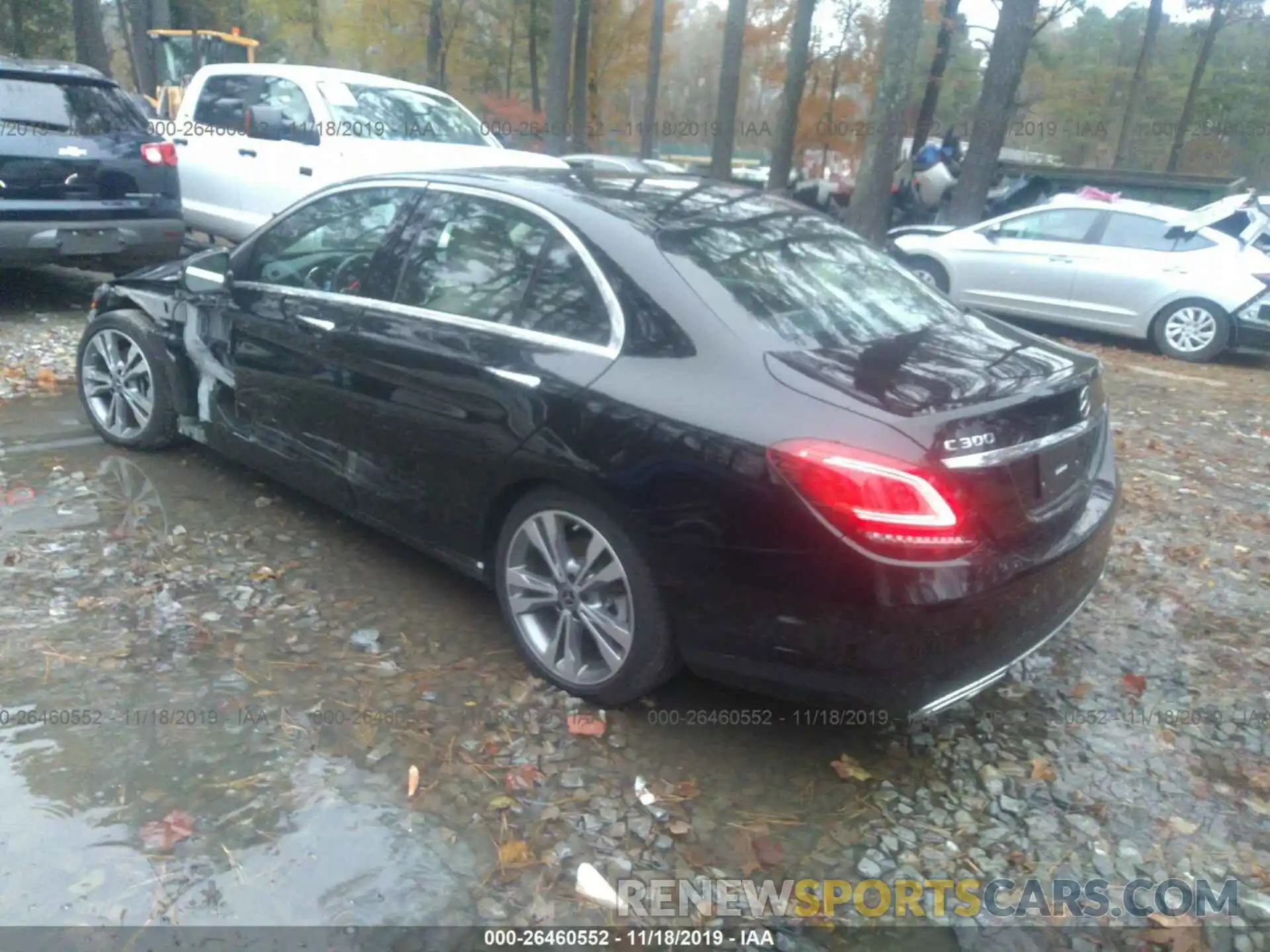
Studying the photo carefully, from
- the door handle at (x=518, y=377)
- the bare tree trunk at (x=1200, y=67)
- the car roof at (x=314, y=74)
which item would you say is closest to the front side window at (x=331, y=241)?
the door handle at (x=518, y=377)

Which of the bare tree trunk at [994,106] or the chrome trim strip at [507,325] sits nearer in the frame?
the chrome trim strip at [507,325]

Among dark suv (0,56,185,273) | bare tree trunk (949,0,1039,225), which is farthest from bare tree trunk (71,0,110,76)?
bare tree trunk (949,0,1039,225)

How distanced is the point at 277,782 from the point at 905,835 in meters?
1.82

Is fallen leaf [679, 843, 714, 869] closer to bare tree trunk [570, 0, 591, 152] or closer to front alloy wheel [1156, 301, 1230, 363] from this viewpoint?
front alloy wheel [1156, 301, 1230, 363]

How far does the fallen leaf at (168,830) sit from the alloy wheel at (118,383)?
9.15 feet

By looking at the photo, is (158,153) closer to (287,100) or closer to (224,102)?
(224,102)

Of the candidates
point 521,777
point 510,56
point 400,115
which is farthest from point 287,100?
point 510,56

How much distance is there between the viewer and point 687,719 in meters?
3.44

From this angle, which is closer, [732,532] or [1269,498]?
[732,532]

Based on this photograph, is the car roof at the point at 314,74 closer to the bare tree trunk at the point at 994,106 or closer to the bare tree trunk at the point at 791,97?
the bare tree trunk at the point at 994,106

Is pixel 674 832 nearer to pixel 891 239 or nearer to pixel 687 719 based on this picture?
pixel 687 719

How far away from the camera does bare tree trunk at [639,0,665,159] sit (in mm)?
29500

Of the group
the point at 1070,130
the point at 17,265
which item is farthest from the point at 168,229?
the point at 1070,130

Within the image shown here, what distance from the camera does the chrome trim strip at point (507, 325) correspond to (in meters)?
3.25
